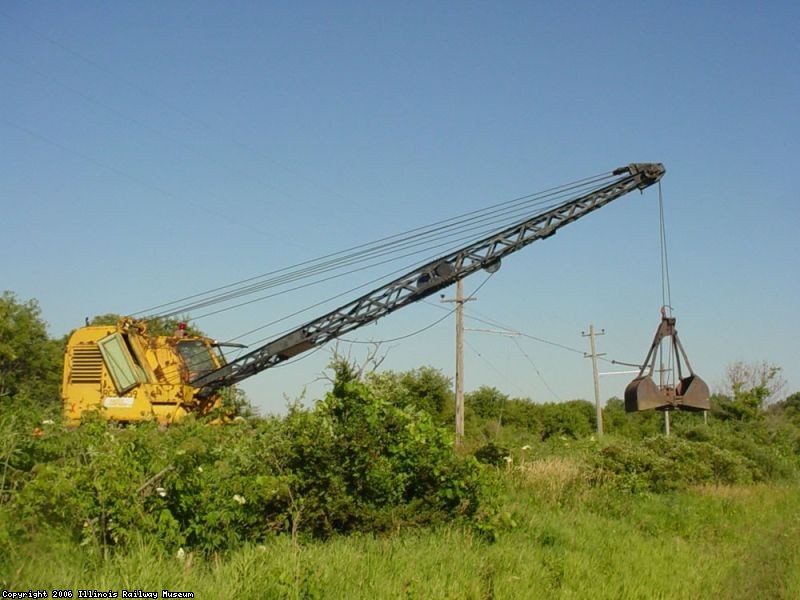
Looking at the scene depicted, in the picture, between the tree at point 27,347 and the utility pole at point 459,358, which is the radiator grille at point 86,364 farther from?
the tree at point 27,347

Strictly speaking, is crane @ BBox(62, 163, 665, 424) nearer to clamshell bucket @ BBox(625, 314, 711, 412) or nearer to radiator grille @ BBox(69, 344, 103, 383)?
radiator grille @ BBox(69, 344, 103, 383)

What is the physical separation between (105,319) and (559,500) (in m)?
35.2

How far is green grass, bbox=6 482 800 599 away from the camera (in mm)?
6605

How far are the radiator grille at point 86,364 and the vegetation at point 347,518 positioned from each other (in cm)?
758

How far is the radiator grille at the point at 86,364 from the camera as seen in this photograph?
60.5 feet

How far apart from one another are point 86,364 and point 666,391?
12.5 m

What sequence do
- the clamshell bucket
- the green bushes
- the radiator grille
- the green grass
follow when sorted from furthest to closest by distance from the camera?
the radiator grille < the clamshell bucket < the green bushes < the green grass

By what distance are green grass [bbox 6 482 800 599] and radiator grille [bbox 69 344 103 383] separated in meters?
9.77

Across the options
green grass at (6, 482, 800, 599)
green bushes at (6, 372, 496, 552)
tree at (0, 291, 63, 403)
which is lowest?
green grass at (6, 482, 800, 599)

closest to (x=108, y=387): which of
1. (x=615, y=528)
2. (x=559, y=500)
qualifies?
(x=559, y=500)

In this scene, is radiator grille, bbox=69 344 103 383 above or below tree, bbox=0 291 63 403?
below

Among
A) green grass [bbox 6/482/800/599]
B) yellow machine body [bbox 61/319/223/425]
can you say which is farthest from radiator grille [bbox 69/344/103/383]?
green grass [bbox 6/482/800/599]

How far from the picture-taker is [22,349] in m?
44.3

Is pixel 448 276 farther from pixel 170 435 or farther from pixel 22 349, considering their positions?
pixel 22 349
